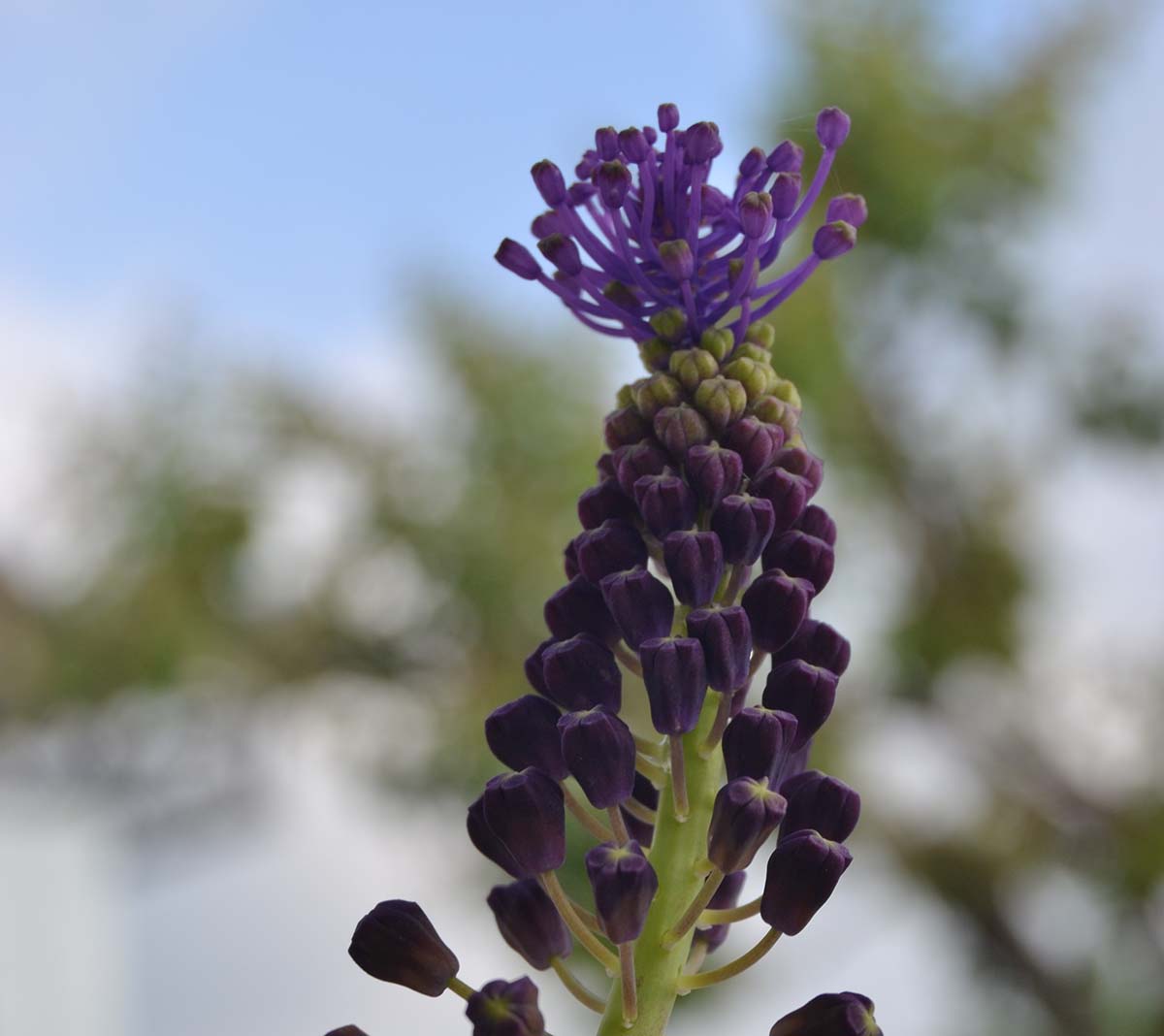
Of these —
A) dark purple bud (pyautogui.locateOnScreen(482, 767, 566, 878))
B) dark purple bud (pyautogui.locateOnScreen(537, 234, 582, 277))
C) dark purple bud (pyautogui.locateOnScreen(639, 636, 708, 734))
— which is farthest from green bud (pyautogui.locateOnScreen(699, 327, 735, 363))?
dark purple bud (pyautogui.locateOnScreen(482, 767, 566, 878))

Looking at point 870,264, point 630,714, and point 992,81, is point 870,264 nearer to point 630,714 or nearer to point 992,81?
point 992,81

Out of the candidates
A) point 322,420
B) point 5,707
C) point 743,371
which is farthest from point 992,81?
point 743,371

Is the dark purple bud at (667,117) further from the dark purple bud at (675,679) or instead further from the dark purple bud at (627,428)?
the dark purple bud at (675,679)

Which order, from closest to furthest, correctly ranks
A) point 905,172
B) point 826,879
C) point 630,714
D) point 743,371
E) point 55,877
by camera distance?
point 826,879
point 743,371
point 630,714
point 905,172
point 55,877

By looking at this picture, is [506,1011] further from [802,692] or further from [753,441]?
[753,441]

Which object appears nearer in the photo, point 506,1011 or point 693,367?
point 506,1011

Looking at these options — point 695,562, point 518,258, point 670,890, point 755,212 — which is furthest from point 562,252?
point 670,890
